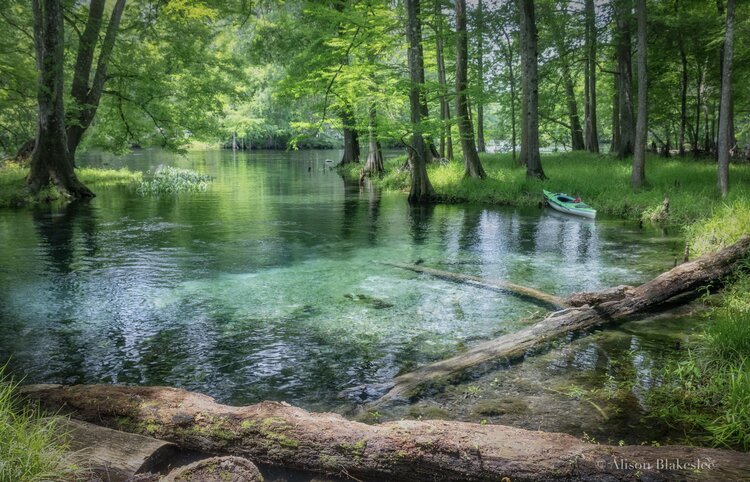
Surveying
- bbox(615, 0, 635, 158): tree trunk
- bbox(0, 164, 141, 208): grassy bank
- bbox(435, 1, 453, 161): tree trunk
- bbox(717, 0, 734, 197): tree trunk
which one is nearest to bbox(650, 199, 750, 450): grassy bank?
bbox(717, 0, 734, 197): tree trunk

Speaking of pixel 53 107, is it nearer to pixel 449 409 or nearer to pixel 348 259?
pixel 348 259

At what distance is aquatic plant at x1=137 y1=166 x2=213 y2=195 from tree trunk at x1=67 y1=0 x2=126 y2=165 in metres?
3.46

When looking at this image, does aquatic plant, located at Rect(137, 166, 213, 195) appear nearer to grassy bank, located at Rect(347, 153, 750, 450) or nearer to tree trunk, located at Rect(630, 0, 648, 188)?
grassy bank, located at Rect(347, 153, 750, 450)

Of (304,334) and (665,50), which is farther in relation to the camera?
(665,50)

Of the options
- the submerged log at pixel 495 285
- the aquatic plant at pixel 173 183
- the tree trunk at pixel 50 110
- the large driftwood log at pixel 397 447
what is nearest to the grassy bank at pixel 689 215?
the large driftwood log at pixel 397 447

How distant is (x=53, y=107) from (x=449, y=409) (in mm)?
19805

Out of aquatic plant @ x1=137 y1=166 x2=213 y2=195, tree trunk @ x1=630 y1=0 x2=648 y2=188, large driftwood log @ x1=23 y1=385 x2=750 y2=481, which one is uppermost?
tree trunk @ x1=630 y1=0 x2=648 y2=188

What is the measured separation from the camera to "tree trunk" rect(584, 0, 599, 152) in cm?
2186

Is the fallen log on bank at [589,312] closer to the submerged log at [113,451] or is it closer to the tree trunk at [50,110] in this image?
the submerged log at [113,451]

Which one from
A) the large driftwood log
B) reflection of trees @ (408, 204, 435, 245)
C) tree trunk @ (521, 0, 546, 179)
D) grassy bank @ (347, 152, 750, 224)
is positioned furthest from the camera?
tree trunk @ (521, 0, 546, 179)

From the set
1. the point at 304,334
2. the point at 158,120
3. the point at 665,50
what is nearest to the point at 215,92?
the point at 158,120

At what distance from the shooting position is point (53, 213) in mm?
16906

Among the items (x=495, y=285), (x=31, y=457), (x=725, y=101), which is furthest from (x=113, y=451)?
(x=725, y=101)

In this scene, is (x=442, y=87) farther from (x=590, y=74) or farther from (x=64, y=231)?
(x=64, y=231)
